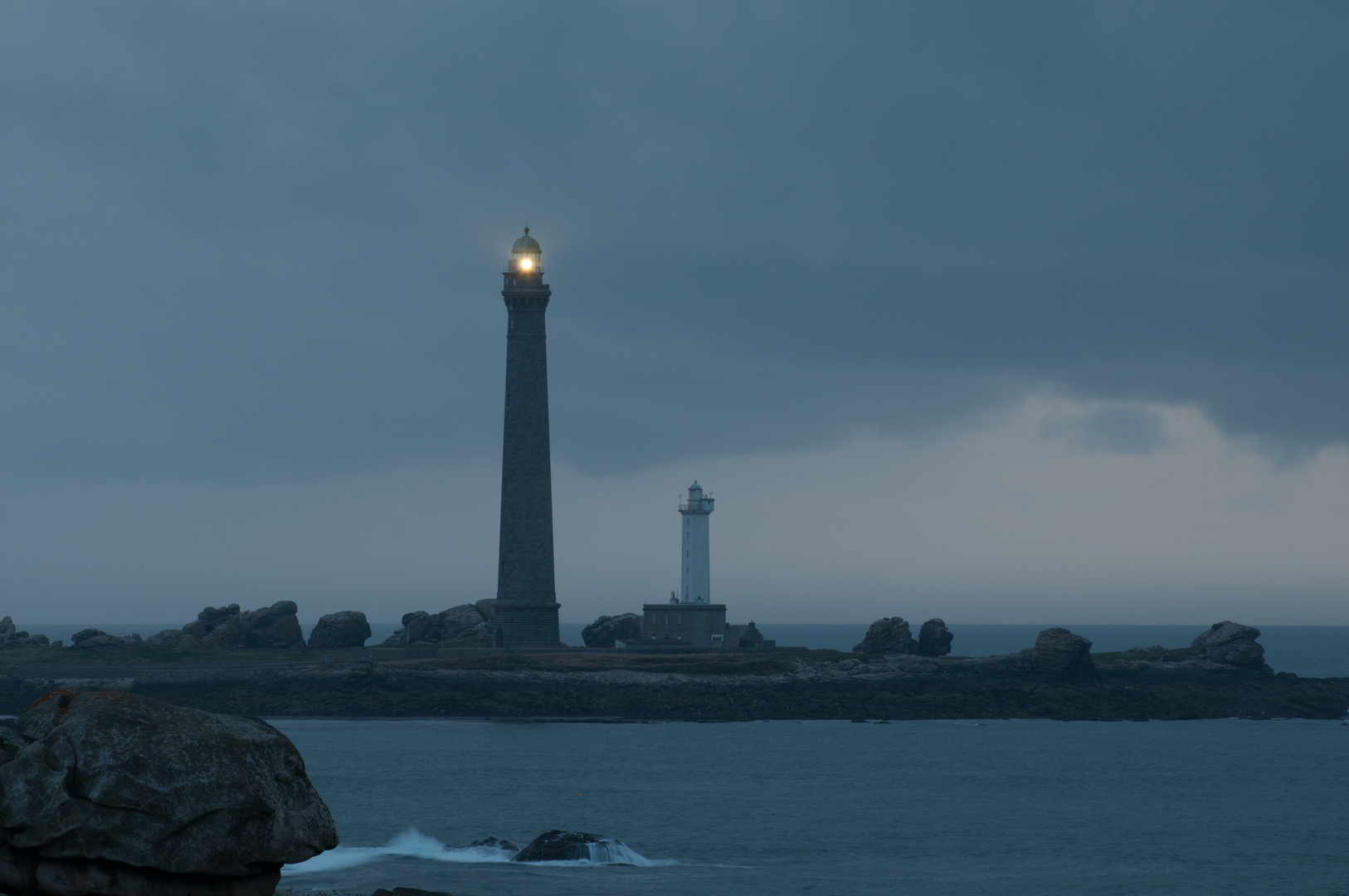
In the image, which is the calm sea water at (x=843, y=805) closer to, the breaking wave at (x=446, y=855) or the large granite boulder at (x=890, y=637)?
the breaking wave at (x=446, y=855)

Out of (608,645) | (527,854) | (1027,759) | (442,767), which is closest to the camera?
(527,854)

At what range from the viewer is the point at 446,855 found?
139 feet

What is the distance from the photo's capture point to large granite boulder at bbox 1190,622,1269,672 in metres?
90.8

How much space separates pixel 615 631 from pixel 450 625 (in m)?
11.9

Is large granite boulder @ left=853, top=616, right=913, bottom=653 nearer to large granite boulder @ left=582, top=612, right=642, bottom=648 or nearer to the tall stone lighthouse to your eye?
large granite boulder @ left=582, top=612, right=642, bottom=648

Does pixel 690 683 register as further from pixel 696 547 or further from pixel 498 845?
pixel 498 845

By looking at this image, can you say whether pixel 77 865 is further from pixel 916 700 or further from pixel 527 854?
pixel 916 700

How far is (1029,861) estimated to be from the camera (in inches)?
1719

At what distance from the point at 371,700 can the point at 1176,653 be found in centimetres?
5269

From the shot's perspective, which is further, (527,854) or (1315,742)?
(1315,742)

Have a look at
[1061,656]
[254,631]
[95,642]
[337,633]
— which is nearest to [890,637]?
[1061,656]

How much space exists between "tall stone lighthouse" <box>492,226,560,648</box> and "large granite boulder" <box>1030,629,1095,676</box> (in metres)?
29.9

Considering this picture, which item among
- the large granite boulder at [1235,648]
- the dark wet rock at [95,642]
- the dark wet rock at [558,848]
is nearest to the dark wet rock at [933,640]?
the large granite boulder at [1235,648]

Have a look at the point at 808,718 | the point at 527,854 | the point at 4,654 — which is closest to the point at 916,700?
the point at 808,718
